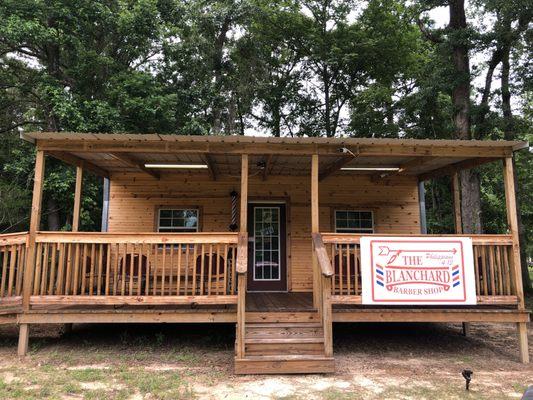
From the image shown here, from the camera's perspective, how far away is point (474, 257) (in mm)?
6535

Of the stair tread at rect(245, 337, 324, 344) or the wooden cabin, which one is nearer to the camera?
the stair tread at rect(245, 337, 324, 344)

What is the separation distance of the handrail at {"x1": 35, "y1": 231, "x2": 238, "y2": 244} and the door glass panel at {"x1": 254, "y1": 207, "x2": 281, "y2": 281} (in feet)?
9.25

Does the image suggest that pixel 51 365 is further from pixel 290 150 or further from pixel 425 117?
pixel 425 117

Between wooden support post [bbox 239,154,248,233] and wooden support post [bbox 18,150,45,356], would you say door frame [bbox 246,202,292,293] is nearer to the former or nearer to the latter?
wooden support post [bbox 239,154,248,233]

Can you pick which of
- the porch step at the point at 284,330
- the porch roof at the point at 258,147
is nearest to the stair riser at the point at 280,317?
the porch step at the point at 284,330

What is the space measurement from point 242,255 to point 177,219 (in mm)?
3631

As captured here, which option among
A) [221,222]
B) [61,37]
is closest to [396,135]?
[221,222]

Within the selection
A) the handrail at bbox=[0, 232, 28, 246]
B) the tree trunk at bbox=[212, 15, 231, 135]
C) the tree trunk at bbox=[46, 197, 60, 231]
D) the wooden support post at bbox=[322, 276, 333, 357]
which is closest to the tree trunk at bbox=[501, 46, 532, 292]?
the tree trunk at bbox=[212, 15, 231, 135]

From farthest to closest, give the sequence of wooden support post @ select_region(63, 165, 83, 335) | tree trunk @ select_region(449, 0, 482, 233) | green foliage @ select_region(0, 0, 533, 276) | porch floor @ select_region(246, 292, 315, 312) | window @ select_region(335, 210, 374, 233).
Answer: green foliage @ select_region(0, 0, 533, 276)
tree trunk @ select_region(449, 0, 482, 233)
window @ select_region(335, 210, 374, 233)
wooden support post @ select_region(63, 165, 83, 335)
porch floor @ select_region(246, 292, 315, 312)

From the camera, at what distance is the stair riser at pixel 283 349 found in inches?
208

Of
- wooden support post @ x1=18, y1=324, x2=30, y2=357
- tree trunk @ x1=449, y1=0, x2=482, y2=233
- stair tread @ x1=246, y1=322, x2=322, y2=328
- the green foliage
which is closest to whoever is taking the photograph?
stair tread @ x1=246, y1=322, x2=322, y2=328

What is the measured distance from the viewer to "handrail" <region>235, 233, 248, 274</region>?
538cm

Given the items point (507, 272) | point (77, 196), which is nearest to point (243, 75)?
point (77, 196)

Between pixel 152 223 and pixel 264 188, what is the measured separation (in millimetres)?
2517
